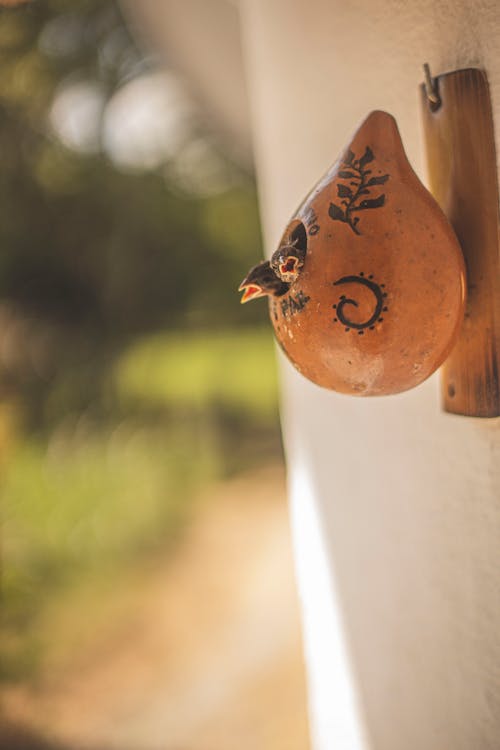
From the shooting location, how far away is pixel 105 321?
282 cm

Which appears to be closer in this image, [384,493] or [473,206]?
[473,206]

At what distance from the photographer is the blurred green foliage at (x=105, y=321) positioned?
2346mm

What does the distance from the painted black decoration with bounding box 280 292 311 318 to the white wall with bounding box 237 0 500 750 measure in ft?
0.50

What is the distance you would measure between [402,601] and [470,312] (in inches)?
12.3

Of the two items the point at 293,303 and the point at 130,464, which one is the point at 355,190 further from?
the point at 130,464

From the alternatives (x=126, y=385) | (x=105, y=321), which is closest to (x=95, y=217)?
(x=105, y=321)

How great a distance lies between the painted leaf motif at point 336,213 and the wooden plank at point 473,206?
90 millimetres

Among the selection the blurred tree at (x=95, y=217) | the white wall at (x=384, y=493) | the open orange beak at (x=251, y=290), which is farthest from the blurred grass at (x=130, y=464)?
the open orange beak at (x=251, y=290)

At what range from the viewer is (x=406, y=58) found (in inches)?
18.2

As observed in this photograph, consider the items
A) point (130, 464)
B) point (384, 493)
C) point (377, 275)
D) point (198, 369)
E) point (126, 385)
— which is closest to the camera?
point (377, 275)

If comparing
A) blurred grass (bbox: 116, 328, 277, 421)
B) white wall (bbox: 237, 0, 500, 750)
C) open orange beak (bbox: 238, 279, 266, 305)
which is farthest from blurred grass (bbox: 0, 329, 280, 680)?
open orange beak (bbox: 238, 279, 266, 305)

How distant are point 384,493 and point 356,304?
0.29 metres

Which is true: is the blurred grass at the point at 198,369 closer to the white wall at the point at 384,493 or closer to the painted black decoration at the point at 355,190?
the white wall at the point at 384,493

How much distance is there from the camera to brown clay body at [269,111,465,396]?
13.8 inches
